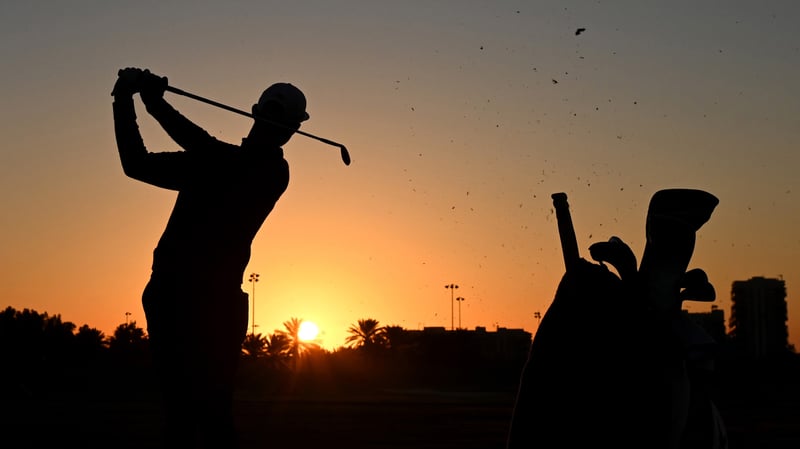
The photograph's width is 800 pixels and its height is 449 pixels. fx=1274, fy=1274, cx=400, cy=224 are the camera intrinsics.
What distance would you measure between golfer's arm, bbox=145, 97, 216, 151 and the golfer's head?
0.25m

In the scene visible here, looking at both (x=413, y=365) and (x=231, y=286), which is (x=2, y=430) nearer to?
(x=231, y=286)

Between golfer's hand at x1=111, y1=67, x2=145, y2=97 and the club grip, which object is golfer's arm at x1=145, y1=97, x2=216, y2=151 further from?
the club grip

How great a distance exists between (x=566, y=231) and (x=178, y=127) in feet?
7.30

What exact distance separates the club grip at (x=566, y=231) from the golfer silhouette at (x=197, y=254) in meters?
1.82

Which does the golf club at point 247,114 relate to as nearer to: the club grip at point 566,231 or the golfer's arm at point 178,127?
the golfer's arm at point 178,127

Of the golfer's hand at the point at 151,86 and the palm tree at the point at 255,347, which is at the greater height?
the palm tree at the point at 255,347

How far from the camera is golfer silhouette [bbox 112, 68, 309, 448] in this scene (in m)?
4.34

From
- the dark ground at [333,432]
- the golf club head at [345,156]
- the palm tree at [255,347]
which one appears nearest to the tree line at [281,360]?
the palm tree at [255,347]

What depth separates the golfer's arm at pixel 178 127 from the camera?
469 cm

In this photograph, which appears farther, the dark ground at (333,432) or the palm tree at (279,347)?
the palm tree at (279,347)

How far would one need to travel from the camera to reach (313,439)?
19.4 metres

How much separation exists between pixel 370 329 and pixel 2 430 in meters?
140

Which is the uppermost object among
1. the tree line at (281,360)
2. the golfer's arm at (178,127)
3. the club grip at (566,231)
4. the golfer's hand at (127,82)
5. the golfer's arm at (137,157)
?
the tree line at (281,360)

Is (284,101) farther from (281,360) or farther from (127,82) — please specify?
(281,360)
